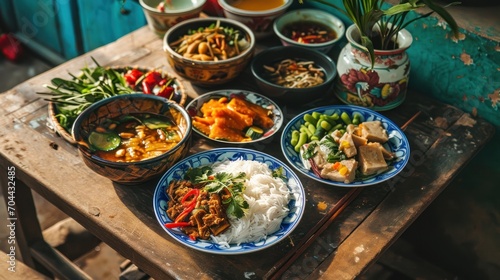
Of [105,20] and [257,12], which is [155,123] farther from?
[105,20]

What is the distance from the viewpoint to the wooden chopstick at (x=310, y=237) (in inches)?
66.2

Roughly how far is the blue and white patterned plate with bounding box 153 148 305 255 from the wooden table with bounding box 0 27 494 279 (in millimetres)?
57

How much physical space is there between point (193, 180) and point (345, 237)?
0.54 m

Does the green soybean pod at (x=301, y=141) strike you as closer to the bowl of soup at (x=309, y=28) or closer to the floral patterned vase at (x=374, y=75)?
the floral patterned vase at (x=374, y=75)

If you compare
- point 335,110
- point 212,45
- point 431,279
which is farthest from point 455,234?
point 212,45

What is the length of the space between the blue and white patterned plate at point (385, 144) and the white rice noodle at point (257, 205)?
5.9 inches

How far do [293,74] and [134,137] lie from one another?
30.2 inches

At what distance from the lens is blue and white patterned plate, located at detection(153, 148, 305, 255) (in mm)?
1691

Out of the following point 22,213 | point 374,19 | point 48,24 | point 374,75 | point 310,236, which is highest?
point 374,19

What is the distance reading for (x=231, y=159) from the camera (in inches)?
79.2

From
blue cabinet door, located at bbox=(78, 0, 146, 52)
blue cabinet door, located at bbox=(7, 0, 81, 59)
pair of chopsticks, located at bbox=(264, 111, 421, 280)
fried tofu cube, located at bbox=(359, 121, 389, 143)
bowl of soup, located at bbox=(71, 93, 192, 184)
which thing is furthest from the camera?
blue cabinet door, located at bbox=(7, 0, 81, 59)

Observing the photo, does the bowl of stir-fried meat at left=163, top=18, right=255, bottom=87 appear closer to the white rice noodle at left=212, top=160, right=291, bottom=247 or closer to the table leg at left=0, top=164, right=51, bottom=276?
the white rice noodle at left=212, top=160, right=291, bottom=247

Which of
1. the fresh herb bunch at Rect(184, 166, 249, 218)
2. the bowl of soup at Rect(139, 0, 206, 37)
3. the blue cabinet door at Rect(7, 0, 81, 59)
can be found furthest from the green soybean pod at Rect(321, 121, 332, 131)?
the blue cabinet door at Rect(7, 0, 81, 59)

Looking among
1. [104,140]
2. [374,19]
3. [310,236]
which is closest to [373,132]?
[374,19]
